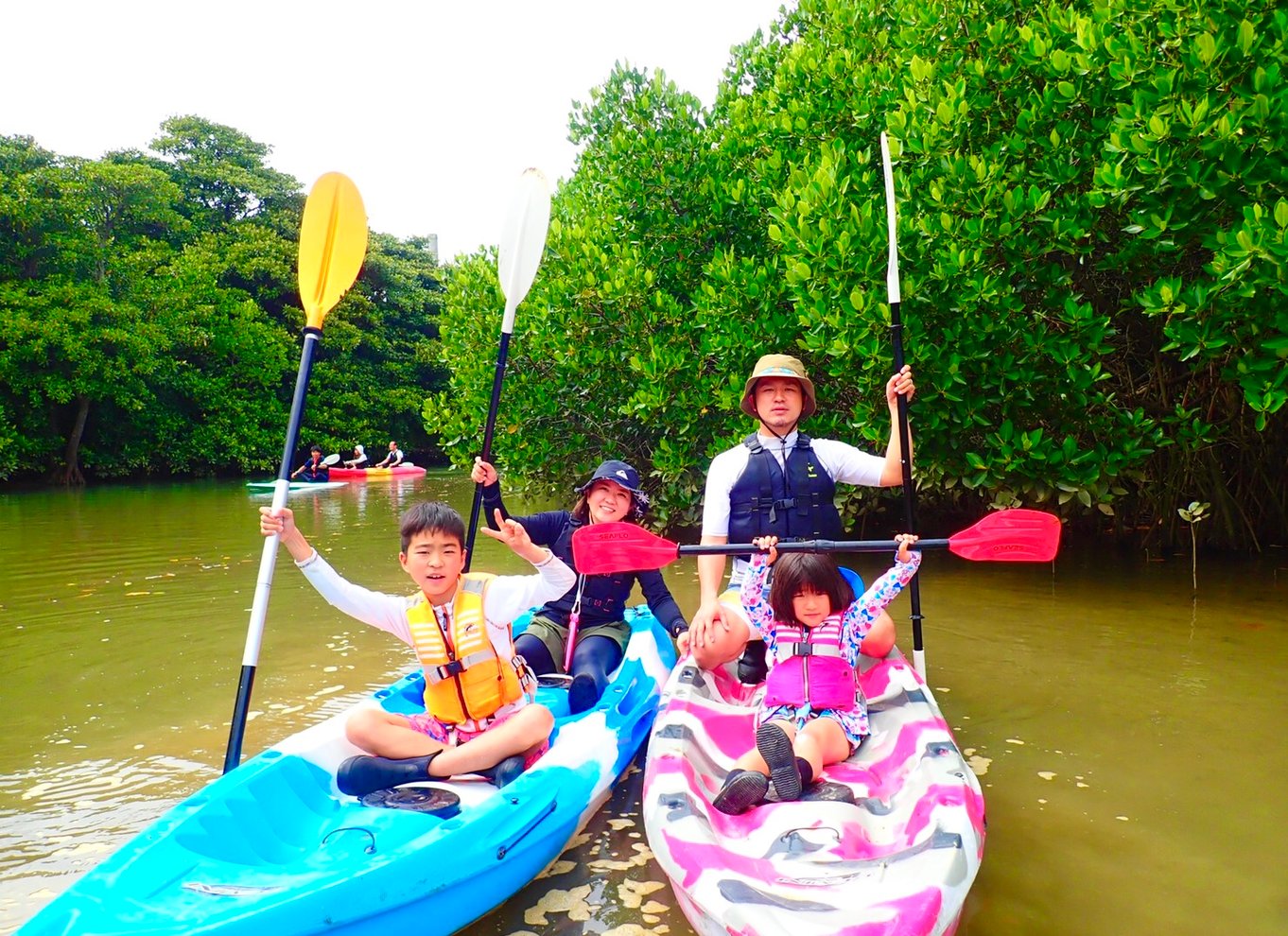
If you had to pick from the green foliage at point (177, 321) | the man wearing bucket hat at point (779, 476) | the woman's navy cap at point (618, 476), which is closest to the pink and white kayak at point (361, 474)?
the green foliage at point (177, 321)

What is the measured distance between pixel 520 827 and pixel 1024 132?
540cm

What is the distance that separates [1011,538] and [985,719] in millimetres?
1215

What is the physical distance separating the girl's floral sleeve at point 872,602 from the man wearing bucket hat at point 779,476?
2.33 ft

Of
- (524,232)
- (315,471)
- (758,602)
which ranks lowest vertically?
(758,602)

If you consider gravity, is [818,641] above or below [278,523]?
below

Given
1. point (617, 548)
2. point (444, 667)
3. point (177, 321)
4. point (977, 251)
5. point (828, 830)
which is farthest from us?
point (177, 321)

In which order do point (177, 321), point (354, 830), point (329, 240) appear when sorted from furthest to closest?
point (177, 321) < point (329, 240) < point (354, 830)

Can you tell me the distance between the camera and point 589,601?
4.21 meters

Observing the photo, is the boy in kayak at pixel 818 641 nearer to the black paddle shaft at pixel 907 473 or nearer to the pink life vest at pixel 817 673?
the pink life vest at pixel 817 673

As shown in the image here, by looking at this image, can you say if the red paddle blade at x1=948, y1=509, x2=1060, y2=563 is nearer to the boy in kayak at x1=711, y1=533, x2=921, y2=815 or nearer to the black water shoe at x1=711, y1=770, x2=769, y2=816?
the boy in kayak at x1=711, y1=533, x2=921, y2=815

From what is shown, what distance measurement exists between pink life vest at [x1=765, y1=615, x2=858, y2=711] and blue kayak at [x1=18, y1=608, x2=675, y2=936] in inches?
25.0

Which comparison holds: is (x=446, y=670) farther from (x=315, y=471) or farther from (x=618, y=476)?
(x=315, y=471)

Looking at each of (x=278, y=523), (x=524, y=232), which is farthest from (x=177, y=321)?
(x=278, y=523)

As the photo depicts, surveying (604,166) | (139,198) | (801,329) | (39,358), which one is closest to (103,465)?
(39,358)
